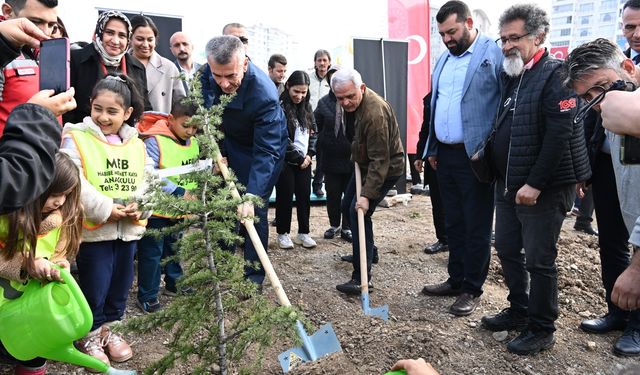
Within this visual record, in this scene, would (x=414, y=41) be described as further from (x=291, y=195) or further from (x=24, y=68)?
(x=24, y=68)

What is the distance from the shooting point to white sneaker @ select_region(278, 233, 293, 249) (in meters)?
5.34

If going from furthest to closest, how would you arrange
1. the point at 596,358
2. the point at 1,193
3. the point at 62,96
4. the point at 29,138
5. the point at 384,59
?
the point at 384,59 → the point at 596,358 → the point at 62,96 → the point at 29,138 → the point at 1,193

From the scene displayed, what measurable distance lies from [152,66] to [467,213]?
2978mm

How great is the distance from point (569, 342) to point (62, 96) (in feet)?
11.0

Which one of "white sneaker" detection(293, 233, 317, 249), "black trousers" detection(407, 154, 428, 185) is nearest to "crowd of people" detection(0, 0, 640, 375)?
"white sneaker" detection(293, 233, 317, 249)

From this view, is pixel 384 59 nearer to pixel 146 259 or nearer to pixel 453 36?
pixel 453 36

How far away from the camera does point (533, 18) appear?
2.92 meters

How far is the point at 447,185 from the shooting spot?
151 inches

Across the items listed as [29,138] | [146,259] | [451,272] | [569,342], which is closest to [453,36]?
[451,272]

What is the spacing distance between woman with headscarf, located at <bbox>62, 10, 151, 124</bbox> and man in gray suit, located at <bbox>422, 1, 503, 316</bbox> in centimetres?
240

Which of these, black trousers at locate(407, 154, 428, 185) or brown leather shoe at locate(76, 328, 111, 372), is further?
black trousers at locate(407, 154, 428, 185)

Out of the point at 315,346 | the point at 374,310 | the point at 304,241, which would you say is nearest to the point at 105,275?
the point at 315,346

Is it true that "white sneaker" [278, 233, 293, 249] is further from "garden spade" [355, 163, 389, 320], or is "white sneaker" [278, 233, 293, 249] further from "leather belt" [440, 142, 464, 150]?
"leather belt" [440, 142, 464, 150]

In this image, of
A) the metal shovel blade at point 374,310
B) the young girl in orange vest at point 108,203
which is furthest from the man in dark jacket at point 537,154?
the young girl in orange vest at point 108,203
